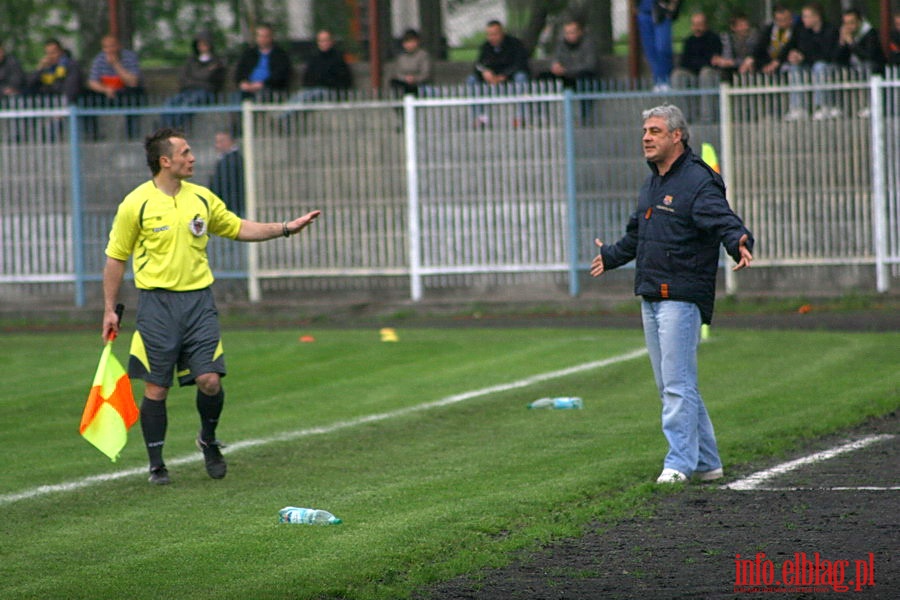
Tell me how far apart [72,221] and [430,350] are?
790 cm

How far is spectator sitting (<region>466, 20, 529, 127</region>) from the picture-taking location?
21.5 m

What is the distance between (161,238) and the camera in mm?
9156

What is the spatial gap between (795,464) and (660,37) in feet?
42.9

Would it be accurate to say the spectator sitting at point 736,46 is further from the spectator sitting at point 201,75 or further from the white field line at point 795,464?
the white field line at point 795,464

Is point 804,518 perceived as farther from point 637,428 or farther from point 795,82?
point 795,82

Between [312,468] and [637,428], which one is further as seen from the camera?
[637,428]

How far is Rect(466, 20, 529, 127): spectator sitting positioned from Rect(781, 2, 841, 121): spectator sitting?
3.63 metres

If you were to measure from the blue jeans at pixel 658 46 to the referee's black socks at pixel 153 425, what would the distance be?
13247 millimetres

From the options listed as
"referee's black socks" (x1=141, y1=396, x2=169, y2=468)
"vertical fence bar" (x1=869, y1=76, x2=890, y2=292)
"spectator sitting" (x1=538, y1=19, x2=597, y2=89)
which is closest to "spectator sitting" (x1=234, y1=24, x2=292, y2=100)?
"spectator sitting" (x1=538, y1=19, x2=597, y2=89)

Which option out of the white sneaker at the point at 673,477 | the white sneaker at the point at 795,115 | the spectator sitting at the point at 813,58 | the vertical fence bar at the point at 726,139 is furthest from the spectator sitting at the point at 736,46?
the white sneaker at the point at 673,477

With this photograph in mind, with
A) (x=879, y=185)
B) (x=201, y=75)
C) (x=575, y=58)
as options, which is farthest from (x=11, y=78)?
(x=879, y=185)

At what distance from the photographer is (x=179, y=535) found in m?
7.46

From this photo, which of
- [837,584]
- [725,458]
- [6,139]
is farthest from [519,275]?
[837,584]

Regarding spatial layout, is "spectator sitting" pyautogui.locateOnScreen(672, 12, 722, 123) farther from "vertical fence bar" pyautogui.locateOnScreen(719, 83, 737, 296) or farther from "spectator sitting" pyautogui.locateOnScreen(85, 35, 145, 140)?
"spectator sitting" pyautogui.locateOnScreen(85, 35, 145, 140)
